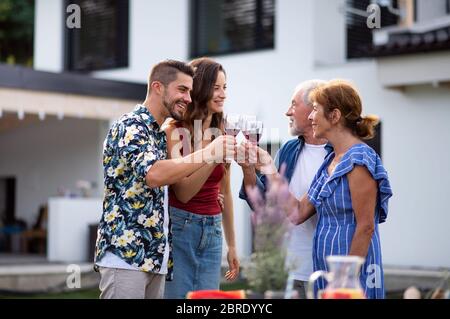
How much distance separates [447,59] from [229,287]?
12.6 feet

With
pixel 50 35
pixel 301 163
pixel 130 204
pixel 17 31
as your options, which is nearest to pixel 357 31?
pixel 50 35

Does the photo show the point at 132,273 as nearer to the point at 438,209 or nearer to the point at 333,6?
the point at 438,209

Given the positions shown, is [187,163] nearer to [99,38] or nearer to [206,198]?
[206,198]

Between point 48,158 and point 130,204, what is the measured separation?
13311 millimetres

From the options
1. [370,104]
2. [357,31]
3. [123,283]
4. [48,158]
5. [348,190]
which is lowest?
[123,283]

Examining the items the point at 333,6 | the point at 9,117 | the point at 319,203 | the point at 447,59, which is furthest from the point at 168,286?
the point at 9,117

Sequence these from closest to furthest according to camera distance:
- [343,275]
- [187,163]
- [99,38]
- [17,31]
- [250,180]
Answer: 1. [343,275]
2. [187,163]
3. [250,180]
4. [99,38]
5. [17,31]

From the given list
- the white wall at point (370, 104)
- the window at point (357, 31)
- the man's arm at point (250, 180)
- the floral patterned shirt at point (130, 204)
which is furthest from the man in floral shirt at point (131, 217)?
the window at point (357, 31)

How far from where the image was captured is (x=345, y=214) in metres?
2.93

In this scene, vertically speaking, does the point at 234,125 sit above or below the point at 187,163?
above

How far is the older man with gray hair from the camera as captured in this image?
343 cm

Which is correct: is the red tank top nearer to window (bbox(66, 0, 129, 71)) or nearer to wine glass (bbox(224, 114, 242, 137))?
wine glass (bbox(224, 114, 242, 137))

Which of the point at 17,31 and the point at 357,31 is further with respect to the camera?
the point at 17,31

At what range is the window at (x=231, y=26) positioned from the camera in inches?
485
